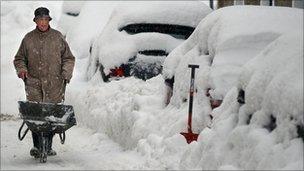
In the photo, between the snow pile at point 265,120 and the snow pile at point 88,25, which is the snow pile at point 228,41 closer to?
the snow pile at point 265,120

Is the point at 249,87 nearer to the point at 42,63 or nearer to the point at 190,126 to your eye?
the point at 190,126

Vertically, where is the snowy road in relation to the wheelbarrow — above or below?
below

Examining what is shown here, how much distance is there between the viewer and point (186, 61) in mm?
7586

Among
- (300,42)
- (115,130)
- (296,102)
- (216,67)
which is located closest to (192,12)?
(115,130)

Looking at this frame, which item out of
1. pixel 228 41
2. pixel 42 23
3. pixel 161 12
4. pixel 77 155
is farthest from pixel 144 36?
pixel 228 41

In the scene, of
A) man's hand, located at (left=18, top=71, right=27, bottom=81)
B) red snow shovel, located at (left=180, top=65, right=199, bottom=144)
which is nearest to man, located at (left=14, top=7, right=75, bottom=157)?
man's hand, located at (left=18, top=71, right=27, bottom=81)

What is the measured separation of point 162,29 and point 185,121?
11.3 ft

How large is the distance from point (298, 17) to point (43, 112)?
130 inches

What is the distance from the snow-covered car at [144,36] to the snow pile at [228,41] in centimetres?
219

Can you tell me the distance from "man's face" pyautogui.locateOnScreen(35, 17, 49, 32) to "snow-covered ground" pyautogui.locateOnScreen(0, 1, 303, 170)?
1.73 metres

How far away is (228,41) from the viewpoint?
21.2 feet

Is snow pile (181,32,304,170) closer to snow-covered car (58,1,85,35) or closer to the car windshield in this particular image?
the car windshield

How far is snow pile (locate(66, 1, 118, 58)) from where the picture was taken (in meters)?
16.1

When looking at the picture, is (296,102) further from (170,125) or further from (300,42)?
(170,125)
